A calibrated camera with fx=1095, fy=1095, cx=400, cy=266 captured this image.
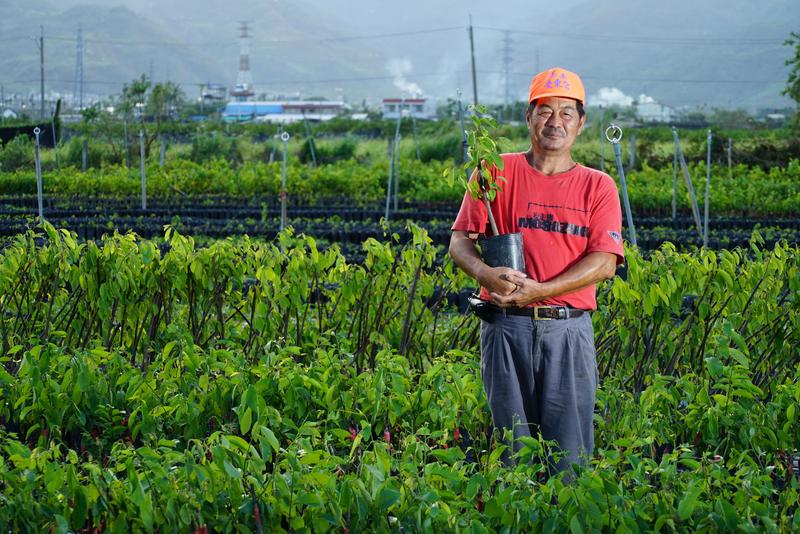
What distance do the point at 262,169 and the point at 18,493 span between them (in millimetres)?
16982

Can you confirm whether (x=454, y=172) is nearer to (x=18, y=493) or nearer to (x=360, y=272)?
(x=18, y=493)

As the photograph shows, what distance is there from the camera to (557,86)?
10.3 ft

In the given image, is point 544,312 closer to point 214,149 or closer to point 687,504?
point 687,504

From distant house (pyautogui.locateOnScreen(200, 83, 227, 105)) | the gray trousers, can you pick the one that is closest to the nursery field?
the gray trousers

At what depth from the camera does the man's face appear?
3133mm

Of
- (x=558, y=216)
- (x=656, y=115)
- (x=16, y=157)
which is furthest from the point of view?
(x=656, y=115)

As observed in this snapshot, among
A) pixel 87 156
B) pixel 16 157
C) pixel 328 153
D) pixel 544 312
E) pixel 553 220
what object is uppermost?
pixel 328 153

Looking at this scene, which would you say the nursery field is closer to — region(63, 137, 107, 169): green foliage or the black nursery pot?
the black nursery pot

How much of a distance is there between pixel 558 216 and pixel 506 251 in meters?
0.20

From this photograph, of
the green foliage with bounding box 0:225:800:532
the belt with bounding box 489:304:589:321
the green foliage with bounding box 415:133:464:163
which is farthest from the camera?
the green foliage with bounding box 415:133:464:163

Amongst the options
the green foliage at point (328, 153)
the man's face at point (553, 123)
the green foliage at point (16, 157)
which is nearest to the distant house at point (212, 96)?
the green foliage at point (328, 153)

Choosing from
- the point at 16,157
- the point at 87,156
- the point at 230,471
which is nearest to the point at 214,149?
the point at 87,156

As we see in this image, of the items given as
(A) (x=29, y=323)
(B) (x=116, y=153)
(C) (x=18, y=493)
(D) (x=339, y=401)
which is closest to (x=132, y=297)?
(A) (x=29, y=323)

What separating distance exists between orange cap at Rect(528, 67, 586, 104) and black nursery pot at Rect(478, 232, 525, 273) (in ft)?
1.36
